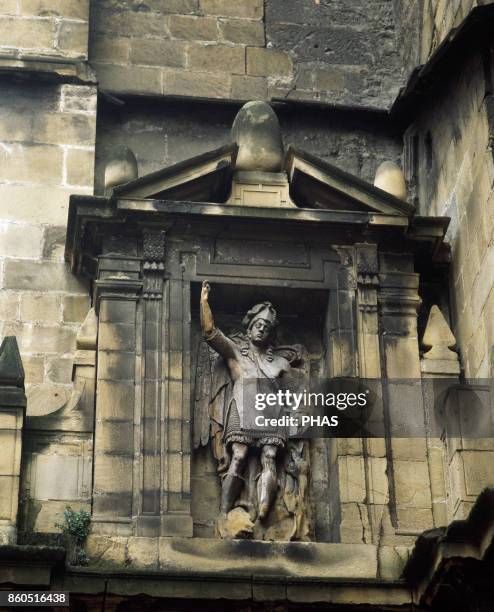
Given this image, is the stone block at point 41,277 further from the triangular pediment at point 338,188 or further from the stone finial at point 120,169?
the triangular pediment at point 338,188

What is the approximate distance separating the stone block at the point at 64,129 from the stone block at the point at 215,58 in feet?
4.95

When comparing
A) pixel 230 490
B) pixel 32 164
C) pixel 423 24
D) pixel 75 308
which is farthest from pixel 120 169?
pixel 423 24

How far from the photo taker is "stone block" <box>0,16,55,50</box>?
18656 mm

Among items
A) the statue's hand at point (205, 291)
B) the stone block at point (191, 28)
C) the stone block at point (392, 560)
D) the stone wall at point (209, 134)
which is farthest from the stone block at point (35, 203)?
the stone block at point (392, 560)

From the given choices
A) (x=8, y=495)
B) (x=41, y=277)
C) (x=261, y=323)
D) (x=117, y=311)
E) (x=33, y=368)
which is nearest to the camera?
(x=8, y=495)

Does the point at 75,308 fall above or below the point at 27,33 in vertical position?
below

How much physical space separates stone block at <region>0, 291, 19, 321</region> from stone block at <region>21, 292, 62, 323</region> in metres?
0.05

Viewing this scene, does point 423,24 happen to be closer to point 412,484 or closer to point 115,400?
point 412,484

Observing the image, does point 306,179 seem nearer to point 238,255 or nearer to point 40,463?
point 238,255

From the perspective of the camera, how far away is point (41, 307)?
1742 centimetres

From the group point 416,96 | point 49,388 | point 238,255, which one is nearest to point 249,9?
point 416,96

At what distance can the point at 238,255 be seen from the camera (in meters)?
17.2

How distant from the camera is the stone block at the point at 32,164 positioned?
18.0m

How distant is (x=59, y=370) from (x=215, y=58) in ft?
13.1
